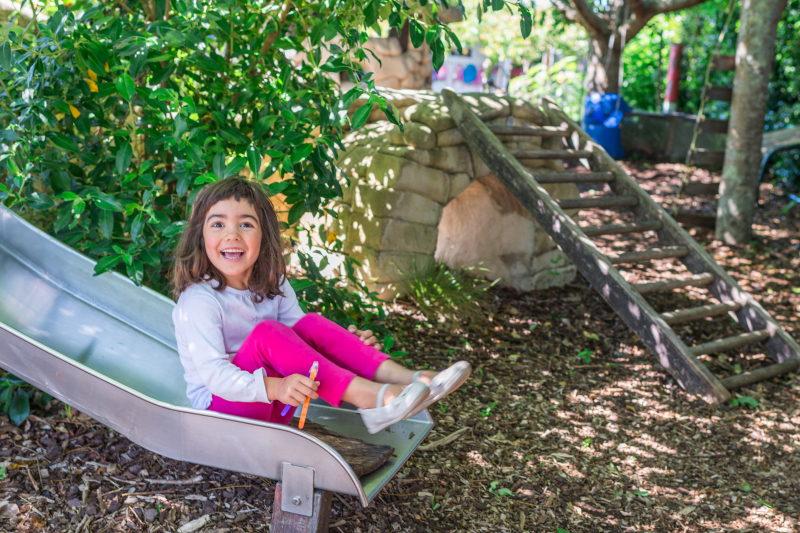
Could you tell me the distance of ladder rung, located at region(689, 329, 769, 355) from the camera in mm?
3561

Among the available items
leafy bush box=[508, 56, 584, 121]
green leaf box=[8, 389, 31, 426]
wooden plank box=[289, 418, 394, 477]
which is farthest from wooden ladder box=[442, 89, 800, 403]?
leafy bush box=[508, 56, 584, 121]

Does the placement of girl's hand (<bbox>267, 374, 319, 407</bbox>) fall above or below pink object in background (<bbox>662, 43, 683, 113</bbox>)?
below

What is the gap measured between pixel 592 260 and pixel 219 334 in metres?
2.44

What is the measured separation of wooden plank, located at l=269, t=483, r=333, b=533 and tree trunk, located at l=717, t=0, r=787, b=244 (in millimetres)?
5211

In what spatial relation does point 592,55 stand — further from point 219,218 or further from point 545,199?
point 219,218

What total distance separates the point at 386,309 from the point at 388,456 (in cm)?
206

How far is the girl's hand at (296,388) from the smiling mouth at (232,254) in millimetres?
451

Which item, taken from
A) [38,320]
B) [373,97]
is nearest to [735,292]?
[373,97]

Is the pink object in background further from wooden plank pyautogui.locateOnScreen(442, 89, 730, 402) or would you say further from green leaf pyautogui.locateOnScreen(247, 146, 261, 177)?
green leaf pyautogui.locateOnScreen(247, 146, 261, 177)

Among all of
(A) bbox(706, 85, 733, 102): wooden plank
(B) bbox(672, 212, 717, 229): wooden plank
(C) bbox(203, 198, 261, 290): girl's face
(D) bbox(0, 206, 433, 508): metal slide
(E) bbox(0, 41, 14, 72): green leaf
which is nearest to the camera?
(D) bbox(0, 206, 433, 508): metal slide

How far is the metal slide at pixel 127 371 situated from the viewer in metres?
1.72

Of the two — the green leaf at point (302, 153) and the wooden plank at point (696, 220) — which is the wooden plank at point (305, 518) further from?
the wooden plank at point (696, 220)

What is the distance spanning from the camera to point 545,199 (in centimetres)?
395

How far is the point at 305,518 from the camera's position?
1.81 metres
